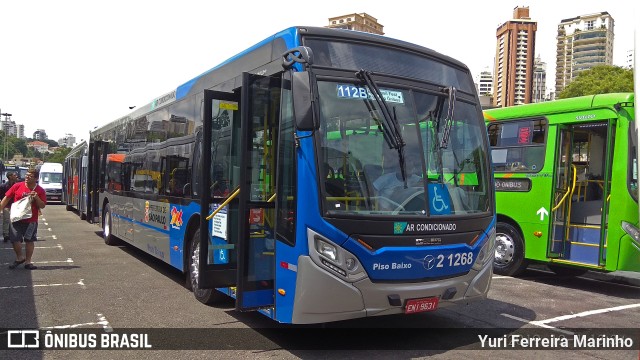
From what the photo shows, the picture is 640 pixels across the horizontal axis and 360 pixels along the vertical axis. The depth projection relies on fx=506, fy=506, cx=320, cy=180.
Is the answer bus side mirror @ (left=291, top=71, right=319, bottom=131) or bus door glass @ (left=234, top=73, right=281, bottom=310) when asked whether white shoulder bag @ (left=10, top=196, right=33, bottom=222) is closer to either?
bus door glass @ (left=234, top=73, right=281, bottom=310)

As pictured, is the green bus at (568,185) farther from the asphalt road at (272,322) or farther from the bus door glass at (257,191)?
the bus door glass at (257,191)

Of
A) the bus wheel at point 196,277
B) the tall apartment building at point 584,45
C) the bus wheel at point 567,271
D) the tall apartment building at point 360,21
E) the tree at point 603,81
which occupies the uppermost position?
the tall apartment building at point 584,45

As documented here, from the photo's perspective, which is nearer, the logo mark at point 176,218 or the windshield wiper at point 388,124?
the windshield wiper at point 388,124

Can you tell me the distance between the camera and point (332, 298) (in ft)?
14.6

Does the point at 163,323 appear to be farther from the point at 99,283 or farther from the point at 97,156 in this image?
the point at 97,156

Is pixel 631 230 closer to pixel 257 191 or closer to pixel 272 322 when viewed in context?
pixel 272 322

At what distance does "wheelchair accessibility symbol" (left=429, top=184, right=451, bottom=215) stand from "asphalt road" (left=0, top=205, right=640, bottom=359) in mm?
1422

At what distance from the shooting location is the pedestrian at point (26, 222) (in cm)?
901

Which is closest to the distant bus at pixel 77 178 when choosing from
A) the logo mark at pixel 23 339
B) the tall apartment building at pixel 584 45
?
the logo mark at pixel 23 339

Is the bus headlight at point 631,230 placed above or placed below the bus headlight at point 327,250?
below

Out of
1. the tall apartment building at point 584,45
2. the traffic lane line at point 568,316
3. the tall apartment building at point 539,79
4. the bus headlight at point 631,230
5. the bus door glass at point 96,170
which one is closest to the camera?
the traffic lane line at point 568,316

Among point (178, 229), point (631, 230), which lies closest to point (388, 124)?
point (178, 229)

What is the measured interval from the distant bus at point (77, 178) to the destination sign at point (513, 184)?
44.9ft

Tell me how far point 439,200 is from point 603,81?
30112mm
